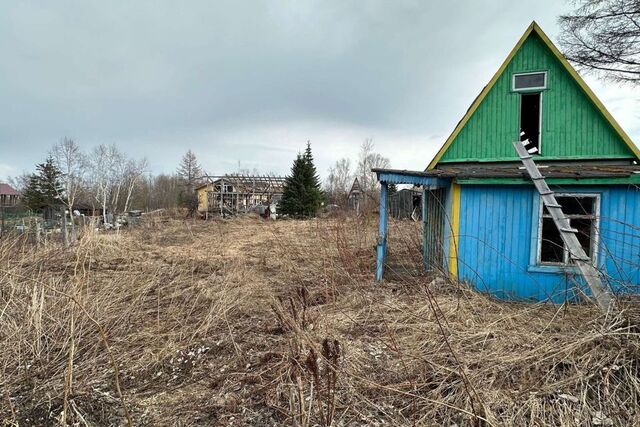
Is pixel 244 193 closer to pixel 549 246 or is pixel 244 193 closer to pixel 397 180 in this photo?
pixel 397 180

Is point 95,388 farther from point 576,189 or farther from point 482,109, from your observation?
point 482,109

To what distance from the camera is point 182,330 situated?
4426mm

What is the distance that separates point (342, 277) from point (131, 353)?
4.26 metres

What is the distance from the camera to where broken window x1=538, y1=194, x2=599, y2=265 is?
5.72 m

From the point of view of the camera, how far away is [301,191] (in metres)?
27.7

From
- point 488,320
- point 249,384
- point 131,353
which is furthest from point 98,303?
point 488,320

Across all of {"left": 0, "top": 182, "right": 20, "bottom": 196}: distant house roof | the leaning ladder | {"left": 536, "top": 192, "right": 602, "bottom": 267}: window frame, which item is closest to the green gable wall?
{"left": 536, "top": 192, "right": 602, "bottom": 267}: window frame

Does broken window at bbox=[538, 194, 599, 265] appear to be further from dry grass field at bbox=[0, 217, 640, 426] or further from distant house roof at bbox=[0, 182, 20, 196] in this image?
distant house roof at bbox=[0, 182, 20, 196]

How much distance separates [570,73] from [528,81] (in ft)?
2.42

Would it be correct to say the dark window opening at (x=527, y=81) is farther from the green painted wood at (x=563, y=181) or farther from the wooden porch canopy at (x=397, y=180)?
the wooden porch canopy at (x=397, y=180)

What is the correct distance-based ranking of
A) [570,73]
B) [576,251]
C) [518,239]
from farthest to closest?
[570,73] < [518,239] < [576,251]

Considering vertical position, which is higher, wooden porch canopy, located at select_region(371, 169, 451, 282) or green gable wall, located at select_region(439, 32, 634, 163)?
green gable wall, located at select_region(439, 32, 634, 163)

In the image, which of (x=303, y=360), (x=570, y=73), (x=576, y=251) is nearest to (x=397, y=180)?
(x=576, y=251)

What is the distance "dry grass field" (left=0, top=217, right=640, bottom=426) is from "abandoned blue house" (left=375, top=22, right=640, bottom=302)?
3.17ft
